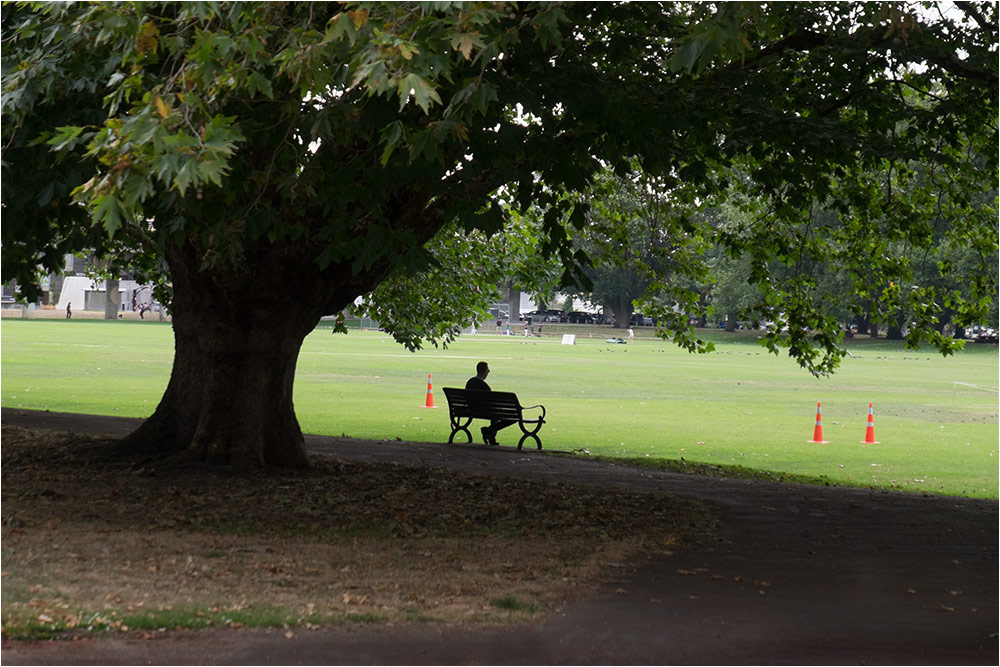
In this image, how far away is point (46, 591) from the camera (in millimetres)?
6336

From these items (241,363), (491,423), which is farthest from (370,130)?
(491,423)

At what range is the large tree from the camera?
587 cm

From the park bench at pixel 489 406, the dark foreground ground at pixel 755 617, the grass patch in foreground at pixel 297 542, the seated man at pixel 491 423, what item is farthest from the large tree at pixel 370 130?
the seated man at pixel 491 423

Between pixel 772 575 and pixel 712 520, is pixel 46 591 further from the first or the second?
pixel 712 520

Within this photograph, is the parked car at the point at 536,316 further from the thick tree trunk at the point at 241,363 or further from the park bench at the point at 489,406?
the thick tree trunk at the point at 241,363

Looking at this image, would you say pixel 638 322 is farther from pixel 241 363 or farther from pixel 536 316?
pixel 241 363

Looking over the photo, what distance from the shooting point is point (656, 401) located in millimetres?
28734

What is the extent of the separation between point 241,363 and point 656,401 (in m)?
17.9

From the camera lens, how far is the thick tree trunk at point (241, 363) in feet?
38.9

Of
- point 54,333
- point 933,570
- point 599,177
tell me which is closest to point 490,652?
point 933,570

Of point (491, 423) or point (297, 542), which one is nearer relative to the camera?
point (297, 542)

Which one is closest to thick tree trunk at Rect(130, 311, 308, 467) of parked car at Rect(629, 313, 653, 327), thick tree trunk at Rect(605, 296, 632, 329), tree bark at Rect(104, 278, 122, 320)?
tree bark at Rect(104, 278, 122, 320)

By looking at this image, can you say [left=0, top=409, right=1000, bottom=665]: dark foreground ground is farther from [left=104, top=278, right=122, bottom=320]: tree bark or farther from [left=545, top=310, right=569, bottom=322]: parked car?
[left=545, top=310, right=569, bottom=322]: parked car

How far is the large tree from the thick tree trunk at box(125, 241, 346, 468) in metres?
0.02
